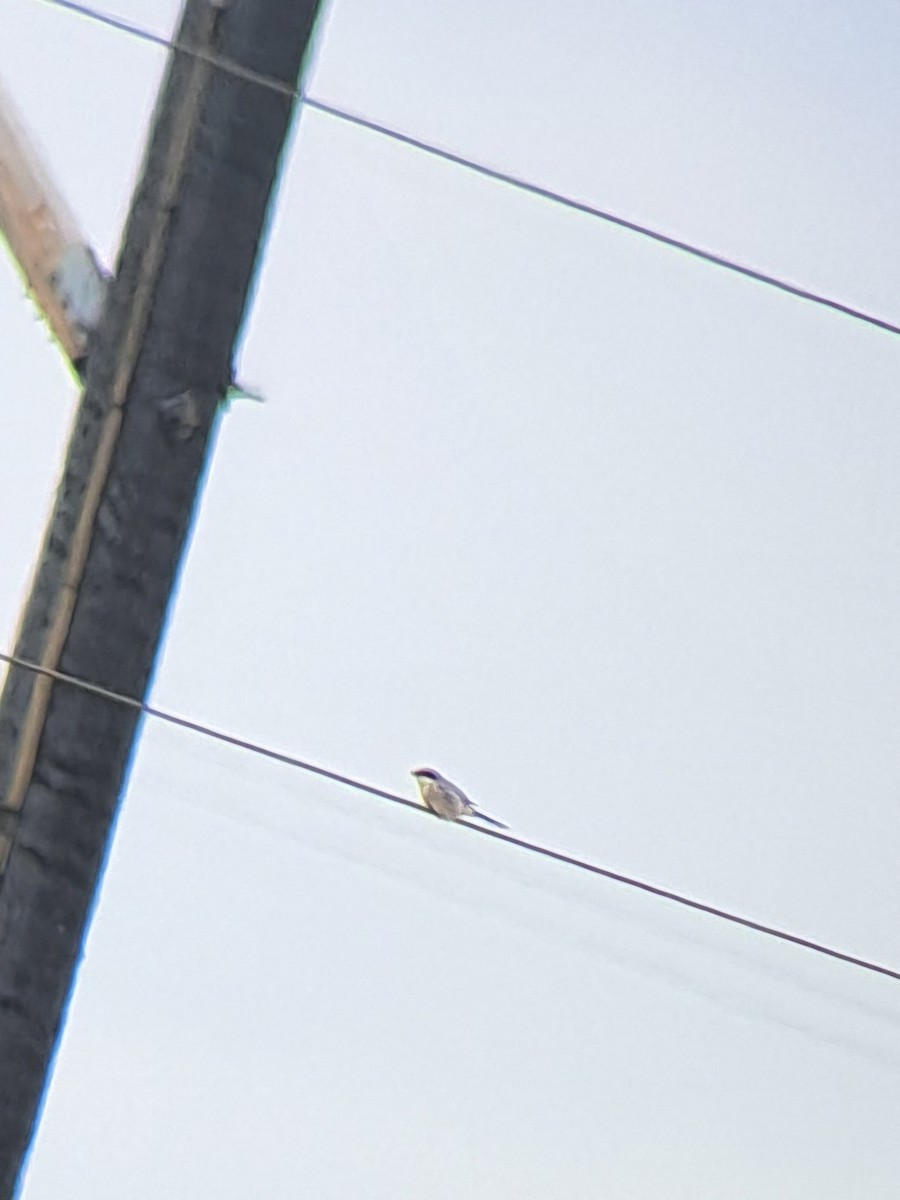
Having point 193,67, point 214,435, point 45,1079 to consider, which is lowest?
point 45,1079

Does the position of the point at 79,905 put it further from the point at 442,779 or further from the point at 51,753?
the point at 442,779

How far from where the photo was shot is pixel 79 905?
5.20 metres

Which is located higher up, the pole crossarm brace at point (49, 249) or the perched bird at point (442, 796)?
the pole crossarm brace at point (49, 249)

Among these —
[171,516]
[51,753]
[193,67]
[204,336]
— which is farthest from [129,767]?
A: [193,67]

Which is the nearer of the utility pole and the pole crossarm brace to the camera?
the utility pole

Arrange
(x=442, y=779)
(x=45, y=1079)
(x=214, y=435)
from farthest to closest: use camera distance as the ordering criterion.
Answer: (x=442, y=779)
(x=214, y=435)
(x=45, y=1079)

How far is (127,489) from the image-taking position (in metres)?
5.39

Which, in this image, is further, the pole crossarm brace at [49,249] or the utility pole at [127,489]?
the pole crossarm brace at [49,249]

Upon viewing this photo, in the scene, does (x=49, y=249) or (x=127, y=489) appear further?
(x=49, y=249)

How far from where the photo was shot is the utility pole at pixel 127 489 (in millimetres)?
5156

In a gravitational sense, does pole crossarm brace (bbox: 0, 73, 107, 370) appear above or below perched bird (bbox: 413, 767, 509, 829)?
above

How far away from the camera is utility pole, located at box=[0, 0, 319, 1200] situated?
5156 millimetres

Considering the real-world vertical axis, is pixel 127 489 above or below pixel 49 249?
below

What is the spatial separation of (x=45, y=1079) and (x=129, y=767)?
2.26 feet
